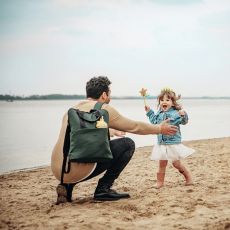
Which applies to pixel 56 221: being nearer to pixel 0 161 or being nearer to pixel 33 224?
pixel 33 224

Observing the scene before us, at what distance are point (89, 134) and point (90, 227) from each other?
3.39 ft

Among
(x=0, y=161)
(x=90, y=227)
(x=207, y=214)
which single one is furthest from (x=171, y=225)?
(x=0, y=161)

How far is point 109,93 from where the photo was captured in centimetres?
468

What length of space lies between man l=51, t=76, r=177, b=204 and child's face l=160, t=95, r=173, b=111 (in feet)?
2.74

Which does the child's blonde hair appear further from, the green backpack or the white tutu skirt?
the green backpack

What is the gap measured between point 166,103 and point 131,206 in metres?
1.79

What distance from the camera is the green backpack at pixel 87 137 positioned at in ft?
13.5

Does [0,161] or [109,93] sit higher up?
[109,93]

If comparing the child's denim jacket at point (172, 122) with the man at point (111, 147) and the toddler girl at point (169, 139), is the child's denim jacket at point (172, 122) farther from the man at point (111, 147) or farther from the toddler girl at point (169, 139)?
the man at point (111, 147)

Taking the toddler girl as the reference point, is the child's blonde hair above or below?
above

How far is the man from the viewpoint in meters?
4.34

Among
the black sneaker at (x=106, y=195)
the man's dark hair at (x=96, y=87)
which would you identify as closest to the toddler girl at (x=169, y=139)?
the black sneaker at (x=106, y=195)

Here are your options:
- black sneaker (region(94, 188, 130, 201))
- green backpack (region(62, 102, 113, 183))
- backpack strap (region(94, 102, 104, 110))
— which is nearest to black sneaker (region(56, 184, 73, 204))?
black sneaker (region(94, 188, 130, 201))

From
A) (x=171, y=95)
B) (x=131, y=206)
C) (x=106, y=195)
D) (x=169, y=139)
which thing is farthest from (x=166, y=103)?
(x=131, y=206)
